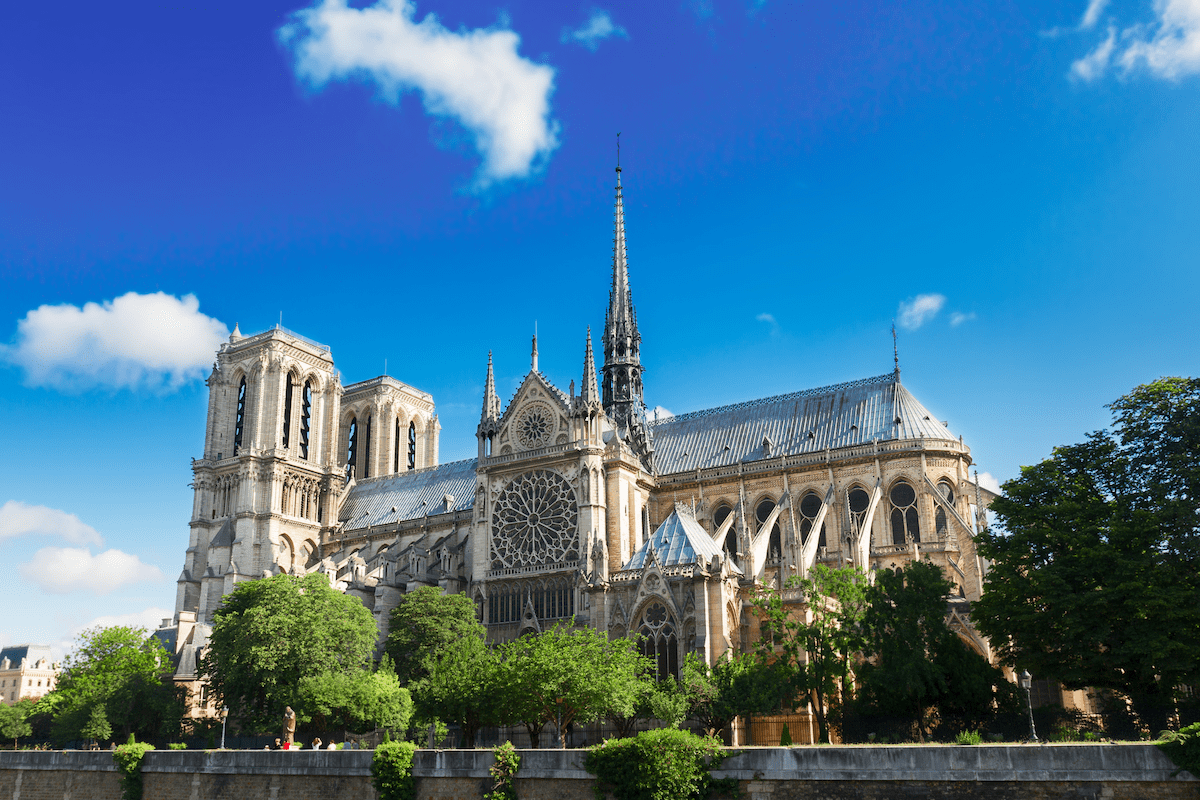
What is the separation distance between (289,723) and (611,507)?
65.0 feet

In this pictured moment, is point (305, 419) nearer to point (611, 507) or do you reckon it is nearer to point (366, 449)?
point (366, 449)

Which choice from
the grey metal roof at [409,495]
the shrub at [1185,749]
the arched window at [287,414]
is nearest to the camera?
the shrub at [1185,749]

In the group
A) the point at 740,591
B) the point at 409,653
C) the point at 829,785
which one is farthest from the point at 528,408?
the point at 829,785

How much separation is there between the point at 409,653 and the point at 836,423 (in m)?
27.6

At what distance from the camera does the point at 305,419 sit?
8281cm

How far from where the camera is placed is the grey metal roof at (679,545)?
42.1 metres

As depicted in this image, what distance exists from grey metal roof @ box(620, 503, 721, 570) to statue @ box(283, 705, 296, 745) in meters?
16.2

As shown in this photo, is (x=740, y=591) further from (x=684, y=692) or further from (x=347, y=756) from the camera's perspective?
(x=347, y=756)

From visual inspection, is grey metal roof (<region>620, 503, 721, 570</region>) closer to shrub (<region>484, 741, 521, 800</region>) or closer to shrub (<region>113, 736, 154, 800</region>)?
shrub (<region>484, 741, 521, 800</region>)

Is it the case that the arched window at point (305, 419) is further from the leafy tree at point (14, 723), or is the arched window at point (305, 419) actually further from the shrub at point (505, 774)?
the shrub at point (505, 774)

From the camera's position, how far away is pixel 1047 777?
22.5 meters

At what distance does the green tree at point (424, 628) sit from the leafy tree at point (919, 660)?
21.8 metres

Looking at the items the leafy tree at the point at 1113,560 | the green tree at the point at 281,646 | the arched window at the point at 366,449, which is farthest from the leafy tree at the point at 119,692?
the leafy tree at the point at 1113,560

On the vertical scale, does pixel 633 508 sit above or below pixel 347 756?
above
